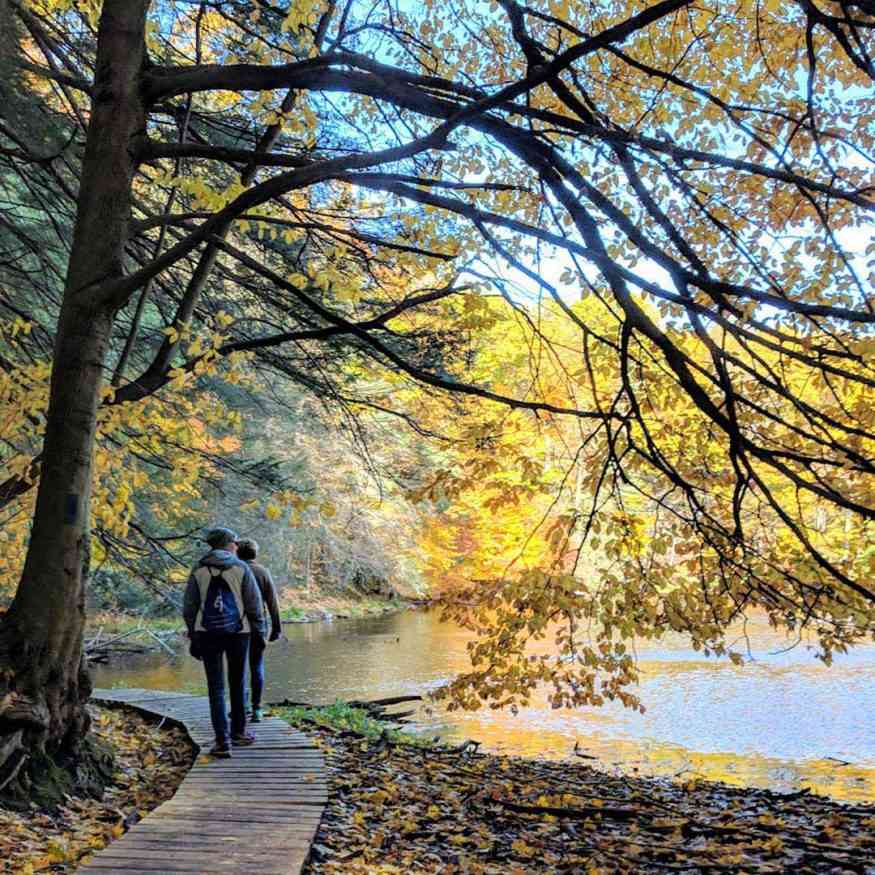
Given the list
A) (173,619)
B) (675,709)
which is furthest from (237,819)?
(173,619)

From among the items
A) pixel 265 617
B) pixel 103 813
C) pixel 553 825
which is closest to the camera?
pixel 103 813

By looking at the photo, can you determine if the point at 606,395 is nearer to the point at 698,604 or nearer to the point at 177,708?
the point at 698,604

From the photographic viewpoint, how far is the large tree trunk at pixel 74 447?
15.6 feet

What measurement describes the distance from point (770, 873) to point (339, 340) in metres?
5.10

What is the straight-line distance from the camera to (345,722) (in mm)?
8906

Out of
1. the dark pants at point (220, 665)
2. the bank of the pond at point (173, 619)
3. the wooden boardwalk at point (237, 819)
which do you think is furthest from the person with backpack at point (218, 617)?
the bank of the pond at point (173, 619)

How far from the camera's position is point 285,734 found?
6.69m

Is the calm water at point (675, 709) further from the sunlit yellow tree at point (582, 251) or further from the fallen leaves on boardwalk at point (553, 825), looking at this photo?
the sunlit yellow tree at point (582, 251)

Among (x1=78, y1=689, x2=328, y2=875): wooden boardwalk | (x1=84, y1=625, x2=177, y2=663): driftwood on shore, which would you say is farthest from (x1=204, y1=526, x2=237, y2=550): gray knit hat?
(x1=84, y1=625, x2=177, y2=663): driftwood on shore

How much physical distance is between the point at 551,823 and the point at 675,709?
7529 millimetres

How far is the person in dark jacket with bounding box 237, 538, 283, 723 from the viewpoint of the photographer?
6984 mm

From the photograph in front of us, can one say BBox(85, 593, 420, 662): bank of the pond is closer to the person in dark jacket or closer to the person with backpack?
the person in dark jacket

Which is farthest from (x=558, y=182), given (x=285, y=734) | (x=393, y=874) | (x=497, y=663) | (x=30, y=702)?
(x=285, y=734)

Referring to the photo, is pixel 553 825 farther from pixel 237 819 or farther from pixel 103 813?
pixel 103 813
